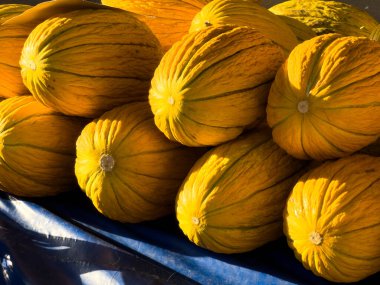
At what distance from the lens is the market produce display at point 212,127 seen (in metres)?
1.34

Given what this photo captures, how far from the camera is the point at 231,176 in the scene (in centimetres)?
148

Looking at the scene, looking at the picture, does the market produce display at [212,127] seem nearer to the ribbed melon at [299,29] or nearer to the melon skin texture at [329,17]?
the ribbed melon at [299,29]

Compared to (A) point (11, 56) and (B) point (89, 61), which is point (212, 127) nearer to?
(B) point (89, 61)

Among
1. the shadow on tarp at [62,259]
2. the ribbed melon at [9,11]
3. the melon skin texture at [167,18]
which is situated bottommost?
the shadow on tarp at [62,259]

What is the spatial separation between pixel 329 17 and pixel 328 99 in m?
1.02

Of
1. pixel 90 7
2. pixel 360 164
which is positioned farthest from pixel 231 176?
pixel 90 7

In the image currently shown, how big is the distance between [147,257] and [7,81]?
861 mm

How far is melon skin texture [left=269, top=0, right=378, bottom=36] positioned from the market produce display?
21cm

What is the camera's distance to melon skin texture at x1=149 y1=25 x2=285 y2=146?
148 cm

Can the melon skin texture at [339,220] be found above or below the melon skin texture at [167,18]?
below

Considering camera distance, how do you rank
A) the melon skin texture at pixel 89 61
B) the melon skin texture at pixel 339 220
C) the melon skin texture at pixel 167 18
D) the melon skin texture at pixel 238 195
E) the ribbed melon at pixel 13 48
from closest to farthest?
the melon skin texture at pixel 339 220
the melon skin texture at pixel 238 195
the melon skin texture at pixel 89 61
the ribbed melon at pixel 13 48
the melon skin texture at pixel 167 18

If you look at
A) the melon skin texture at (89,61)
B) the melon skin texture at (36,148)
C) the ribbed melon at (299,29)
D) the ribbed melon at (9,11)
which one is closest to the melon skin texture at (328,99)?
the melon skin texture at (89,61)

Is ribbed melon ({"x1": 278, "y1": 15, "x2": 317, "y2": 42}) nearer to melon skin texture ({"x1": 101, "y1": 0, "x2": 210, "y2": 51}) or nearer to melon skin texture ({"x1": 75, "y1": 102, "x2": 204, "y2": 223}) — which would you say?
melon skin texture ({"x1": 101, "y1": 0, "x2": 210, "y2": 51})

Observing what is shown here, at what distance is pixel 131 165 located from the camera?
1.63m
